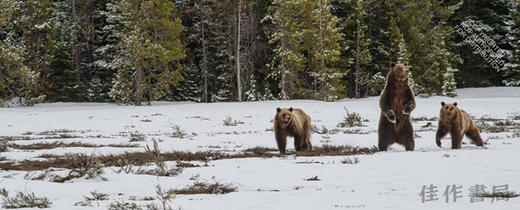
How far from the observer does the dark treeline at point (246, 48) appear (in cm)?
3828

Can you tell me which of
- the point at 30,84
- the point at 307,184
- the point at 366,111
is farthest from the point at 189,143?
the point at 30,84

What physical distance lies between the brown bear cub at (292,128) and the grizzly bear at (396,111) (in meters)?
1.74

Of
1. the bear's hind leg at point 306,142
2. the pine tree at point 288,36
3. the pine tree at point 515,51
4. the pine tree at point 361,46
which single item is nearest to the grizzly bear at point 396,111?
the bear's hind leg at point 306,142

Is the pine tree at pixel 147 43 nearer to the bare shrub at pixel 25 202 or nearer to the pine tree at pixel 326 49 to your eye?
the pine tree at pixel 326 49

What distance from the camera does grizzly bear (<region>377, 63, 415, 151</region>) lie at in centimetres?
938

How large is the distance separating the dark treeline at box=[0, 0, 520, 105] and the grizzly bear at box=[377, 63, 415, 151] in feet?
93.1

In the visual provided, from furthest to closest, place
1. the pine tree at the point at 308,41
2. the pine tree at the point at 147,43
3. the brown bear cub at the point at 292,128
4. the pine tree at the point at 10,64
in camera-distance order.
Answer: the pine tree at the point at 308,41 < the pine tree at the point at 147,43 < the pine tree at the point at 10,64 < the brown bear cub at the point at 292,128

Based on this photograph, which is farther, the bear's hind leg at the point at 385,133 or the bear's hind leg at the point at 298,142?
the bear's hind leg at the point at 298,142

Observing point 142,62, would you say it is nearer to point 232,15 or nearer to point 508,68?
point 232,15

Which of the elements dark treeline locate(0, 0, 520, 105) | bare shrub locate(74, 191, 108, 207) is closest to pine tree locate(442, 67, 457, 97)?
dark treeline locate(0, 0, 520, 105)

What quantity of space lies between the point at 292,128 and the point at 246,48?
35.8 m

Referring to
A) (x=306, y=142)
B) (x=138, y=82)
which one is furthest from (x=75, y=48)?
(x=306, y=142)

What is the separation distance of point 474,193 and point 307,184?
1.84 meters

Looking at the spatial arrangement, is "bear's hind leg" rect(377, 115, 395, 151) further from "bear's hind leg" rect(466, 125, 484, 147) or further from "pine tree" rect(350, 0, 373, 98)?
"pine tree" rect(350, 0, 373, 98)
